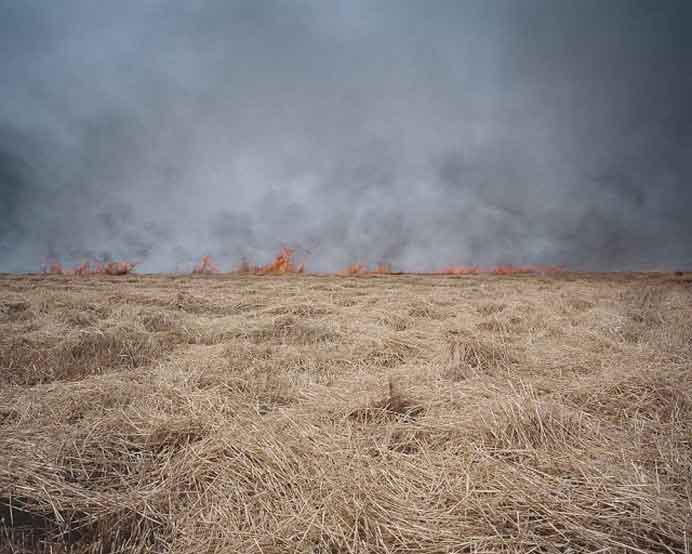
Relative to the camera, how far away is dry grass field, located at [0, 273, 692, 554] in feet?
3.98

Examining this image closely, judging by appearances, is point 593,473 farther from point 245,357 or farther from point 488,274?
point 488,274

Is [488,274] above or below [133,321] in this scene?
above

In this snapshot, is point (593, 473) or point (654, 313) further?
point (654, 313)

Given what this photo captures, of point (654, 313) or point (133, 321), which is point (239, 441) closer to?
point (133, 321)

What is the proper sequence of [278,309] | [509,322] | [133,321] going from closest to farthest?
[133,321], [509,322], [278,309]

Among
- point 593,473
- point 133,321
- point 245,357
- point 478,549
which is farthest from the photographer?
point 133,321

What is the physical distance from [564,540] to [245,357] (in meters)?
2.37

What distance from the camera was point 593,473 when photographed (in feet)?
4.68

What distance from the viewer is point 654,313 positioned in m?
4.75

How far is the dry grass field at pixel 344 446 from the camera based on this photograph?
1.21 m

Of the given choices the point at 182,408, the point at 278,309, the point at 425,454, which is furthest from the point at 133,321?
the point at 425,454

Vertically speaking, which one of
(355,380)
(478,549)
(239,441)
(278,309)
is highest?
(278,309)

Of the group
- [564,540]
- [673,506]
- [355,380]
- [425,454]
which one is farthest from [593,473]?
[355,380]

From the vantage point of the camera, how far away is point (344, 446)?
168 centimetres
